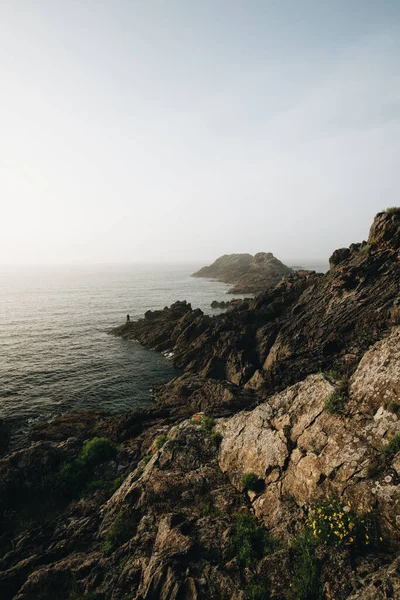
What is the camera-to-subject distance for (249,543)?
9.18 metres

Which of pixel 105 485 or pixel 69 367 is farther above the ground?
pixel 105 485

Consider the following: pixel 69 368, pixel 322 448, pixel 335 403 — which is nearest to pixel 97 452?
pixel 322 448

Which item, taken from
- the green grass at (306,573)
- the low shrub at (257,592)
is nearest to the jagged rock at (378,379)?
the green grass at (306,573)

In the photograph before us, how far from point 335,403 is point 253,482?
4.76 m

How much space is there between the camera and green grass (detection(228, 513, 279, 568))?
8859mm

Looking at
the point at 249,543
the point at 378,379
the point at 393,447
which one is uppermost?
the point at 378,379

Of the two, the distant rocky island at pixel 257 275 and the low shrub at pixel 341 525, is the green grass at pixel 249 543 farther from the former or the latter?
the distant rocky island at pixel 257 275

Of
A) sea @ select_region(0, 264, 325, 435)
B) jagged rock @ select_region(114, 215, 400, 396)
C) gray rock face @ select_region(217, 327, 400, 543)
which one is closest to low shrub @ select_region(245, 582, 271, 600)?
gray rock face @ select_region(217, 327, 400, 543)

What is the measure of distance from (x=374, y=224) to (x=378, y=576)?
129 ft

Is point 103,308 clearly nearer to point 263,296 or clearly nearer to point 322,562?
point 263,296

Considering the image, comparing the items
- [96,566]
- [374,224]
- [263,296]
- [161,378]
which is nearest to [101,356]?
[161,378]

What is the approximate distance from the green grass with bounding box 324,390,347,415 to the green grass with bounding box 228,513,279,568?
497 centimetres

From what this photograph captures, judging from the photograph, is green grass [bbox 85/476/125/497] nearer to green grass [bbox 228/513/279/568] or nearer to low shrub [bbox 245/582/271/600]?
green grass [bbox 228/513/279/568]

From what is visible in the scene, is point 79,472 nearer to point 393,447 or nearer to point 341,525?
point 341,525
